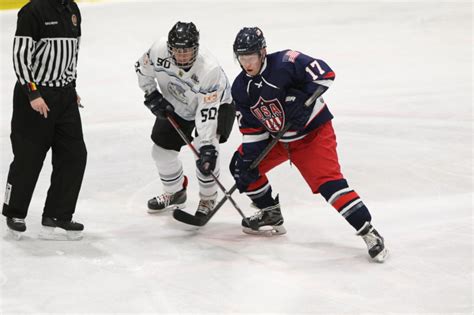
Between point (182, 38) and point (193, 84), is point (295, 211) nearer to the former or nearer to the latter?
point (193, 84)

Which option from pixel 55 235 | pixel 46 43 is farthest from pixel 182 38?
pixel 55 235

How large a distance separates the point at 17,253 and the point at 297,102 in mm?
1305

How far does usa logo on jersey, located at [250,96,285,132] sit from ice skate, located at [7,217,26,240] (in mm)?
1099

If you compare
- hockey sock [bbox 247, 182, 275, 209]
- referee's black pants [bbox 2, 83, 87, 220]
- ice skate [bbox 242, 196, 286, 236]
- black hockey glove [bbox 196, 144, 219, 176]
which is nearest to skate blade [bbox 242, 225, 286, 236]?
ice skate [bbox 242, 196, 286, 236]

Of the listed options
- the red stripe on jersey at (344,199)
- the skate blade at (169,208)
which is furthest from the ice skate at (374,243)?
the skate blade at (169,208)

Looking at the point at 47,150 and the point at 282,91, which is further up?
the point at 282,91

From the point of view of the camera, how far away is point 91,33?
7.42m

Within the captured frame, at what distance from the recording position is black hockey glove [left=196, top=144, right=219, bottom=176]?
3512 millimetres

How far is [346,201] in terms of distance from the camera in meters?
3.22

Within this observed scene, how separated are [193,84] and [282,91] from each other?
1.68 feet

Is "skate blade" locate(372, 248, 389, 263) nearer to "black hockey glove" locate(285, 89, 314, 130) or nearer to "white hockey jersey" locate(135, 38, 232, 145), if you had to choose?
"black hockey glove" locate(285, 89, 314, 130)

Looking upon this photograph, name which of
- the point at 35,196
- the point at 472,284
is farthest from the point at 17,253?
the point at 472,284

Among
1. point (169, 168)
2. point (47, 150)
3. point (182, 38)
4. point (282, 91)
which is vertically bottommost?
point (169, 168)

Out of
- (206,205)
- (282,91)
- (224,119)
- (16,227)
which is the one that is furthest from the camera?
(206,205)
